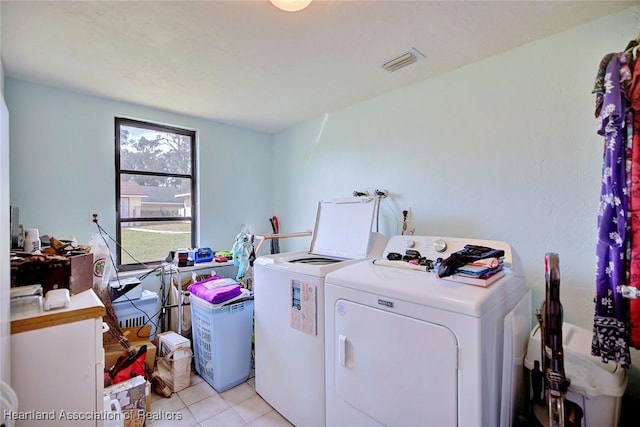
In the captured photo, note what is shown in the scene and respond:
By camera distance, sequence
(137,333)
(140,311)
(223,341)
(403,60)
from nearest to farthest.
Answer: (403,60) → (223,341) → (137,333) → (140,311)

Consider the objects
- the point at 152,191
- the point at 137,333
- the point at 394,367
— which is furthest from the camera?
the point at 152,191

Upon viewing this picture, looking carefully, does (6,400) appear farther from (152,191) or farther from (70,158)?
(152,191)

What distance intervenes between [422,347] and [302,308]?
0.77 metres

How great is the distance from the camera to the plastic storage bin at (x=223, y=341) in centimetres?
219

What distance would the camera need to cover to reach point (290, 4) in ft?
4.34

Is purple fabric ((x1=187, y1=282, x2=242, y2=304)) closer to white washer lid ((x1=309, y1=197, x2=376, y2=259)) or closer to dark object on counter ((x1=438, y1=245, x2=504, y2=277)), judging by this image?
white washer lid ((x1=309, y1=197, x2=376, y2=259))

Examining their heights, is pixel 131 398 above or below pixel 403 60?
below

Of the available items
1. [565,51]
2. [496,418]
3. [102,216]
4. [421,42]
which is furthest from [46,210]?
[565,51]

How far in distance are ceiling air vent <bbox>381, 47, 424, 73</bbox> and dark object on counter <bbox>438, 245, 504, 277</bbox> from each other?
1323mm

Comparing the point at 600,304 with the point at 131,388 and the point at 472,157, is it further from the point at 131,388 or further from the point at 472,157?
the point at 131,388

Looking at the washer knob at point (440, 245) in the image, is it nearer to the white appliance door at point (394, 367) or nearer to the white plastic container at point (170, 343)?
the white appliance door at point (394, 367)

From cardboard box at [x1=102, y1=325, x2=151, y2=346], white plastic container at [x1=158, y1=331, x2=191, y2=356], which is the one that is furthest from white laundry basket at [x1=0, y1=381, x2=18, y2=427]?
cardboard box at [x1=102, y1=325, x2=151, y2=346]

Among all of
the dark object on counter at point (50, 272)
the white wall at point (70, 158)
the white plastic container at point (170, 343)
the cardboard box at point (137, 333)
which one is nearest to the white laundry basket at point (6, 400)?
the dark object on counter at point (50, 272)

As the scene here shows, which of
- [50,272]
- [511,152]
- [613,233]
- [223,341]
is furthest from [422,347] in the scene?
[50,272]
